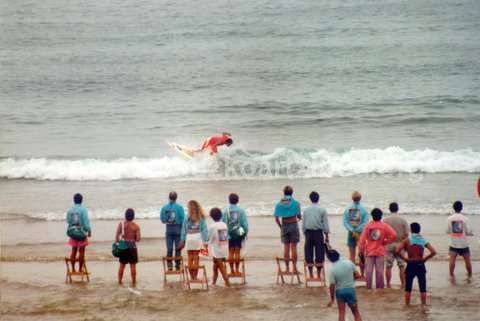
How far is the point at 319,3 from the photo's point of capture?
215 ft

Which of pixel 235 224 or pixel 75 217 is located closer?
pixel 235 224

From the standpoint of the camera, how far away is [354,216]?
1437 cm

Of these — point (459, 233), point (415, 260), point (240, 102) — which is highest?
point (240, 102)

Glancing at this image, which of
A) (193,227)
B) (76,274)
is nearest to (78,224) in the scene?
(76,274)

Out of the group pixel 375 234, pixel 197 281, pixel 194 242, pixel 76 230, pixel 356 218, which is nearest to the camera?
pixel 375 234

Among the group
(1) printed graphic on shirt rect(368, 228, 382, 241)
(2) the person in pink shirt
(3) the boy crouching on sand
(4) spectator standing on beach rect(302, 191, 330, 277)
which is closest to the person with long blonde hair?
(3) the boy crouching on sand

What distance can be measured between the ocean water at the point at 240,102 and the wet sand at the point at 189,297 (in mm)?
5320

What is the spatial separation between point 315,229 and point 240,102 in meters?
27.1

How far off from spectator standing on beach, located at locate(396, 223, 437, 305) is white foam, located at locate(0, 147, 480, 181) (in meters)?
14.2

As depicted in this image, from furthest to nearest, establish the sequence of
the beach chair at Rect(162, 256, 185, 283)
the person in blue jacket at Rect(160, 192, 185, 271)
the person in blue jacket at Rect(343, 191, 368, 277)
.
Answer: the person in blue jacket at Rect(160, 192, 185, 271) < the beach chair at Rect(162, 256, 185, 283) < the person in blue jacket at Rect(343, 191, 368, 277)

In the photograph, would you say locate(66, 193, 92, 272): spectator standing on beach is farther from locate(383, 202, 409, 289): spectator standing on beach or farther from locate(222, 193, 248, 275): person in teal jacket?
locate(383, 202, 409, 289): spectator standing on beach

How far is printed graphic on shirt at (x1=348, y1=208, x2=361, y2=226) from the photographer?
A: 14.4 metres

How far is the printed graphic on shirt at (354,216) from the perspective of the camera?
1435cm

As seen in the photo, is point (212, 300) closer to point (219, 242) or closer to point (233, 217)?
point (219, 242)
